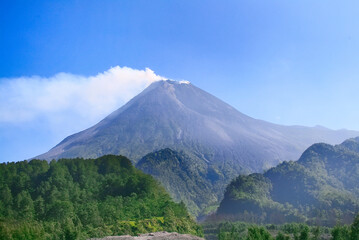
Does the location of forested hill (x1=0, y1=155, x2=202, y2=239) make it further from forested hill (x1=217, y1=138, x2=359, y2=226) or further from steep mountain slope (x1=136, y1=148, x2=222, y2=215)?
steep mountain slope (x1=136, y1=148, x2=222, y2=215)

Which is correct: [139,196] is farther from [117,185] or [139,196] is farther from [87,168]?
[87,168]

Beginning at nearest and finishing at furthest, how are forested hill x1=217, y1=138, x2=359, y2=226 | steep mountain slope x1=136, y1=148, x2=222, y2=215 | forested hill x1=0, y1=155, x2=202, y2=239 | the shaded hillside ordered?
forested hill x1=0, y1=155, x2=202, y2=239
forested hill x1=217, y1=138, x2=359, y2=226
the shaded hillside
steep mountain slope x1=136, y1=148, x2=222, y2=215

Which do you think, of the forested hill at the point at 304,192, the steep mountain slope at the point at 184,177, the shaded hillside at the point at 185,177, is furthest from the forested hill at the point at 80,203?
the steep mountain slope at the point at 184,177

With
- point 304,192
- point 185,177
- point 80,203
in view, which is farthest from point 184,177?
point 80,203

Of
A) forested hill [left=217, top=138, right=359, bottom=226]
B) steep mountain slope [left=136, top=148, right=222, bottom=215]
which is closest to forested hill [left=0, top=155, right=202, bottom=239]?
forested hill [left=217, top=138, right=359, bottom=226]

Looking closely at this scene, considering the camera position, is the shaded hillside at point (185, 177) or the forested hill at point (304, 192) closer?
the forested hill at point (304, 192)

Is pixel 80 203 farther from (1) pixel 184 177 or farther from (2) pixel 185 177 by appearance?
(2) pixel 185 177

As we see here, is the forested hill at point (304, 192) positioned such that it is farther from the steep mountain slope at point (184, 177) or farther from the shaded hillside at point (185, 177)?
the steep mountain slope at point (184, 177)
